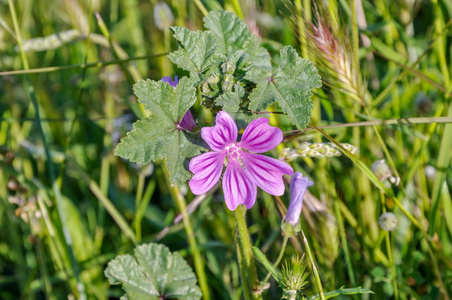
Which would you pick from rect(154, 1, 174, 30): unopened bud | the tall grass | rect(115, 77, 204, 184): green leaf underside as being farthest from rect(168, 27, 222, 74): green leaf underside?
rect(154, 1, 174, 30): unopened bud

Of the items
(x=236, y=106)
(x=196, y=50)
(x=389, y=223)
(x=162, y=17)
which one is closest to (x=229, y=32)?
(x=196, y=50)

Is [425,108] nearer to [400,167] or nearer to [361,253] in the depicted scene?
[400,167]

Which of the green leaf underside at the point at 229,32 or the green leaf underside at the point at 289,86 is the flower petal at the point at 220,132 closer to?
the green leaf underside at the point at 289,86

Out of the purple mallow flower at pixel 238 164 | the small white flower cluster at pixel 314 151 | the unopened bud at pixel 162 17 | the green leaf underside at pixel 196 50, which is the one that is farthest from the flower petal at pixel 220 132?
the unopened bud at pixel 162 17

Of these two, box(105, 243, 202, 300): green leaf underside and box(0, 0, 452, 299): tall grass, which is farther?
box(0, 0, 452, 299): tall grass

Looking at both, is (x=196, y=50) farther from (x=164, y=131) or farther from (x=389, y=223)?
(x=389, y=223)

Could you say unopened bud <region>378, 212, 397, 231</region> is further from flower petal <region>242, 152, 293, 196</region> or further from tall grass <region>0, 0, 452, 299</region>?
flower petal <region>242, 152, 293, 196</region>
